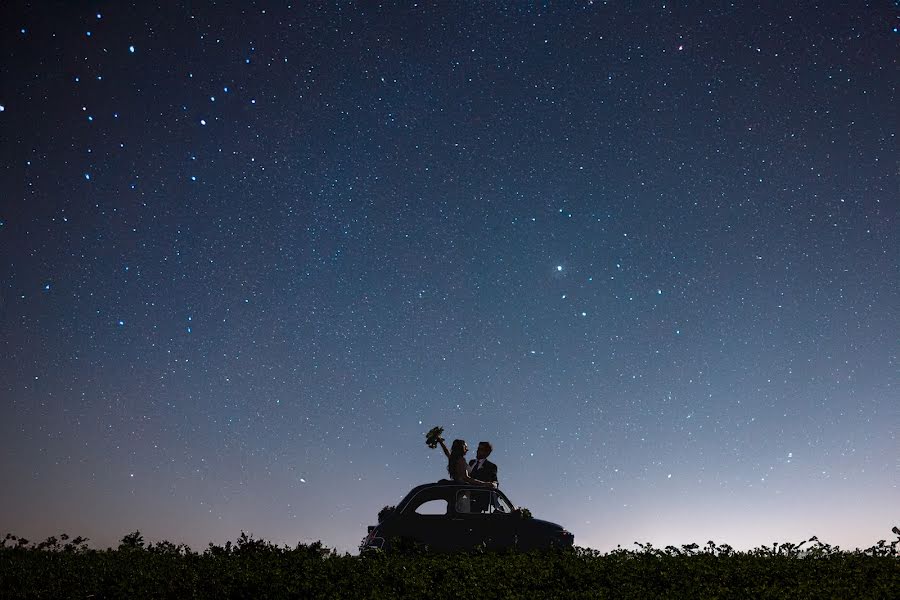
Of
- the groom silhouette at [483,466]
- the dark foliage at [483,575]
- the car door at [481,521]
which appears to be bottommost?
the dark foliage at [483,575]

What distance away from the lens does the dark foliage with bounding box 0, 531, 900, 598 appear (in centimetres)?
899

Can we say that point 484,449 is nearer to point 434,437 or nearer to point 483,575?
point 434,437

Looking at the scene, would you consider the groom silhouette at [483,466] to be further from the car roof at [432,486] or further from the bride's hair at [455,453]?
the car roof at [432,486]

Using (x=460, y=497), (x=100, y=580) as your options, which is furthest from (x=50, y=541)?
(x=460, y=497)

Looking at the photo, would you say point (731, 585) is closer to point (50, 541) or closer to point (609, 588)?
point (609, 588)

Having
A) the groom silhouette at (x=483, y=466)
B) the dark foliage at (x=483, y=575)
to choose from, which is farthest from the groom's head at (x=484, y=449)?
the dark foliage at (x=483, y=575)

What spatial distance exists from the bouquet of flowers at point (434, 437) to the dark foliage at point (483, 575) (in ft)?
9.61

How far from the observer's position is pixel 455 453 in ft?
46.7

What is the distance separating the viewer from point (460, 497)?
12805 mm

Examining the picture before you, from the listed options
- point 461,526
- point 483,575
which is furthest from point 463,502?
point 483,575

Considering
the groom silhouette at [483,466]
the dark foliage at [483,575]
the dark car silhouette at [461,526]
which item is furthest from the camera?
the groom silhouette at [483,466]

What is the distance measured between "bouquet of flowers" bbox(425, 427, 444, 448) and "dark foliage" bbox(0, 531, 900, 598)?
293 cm

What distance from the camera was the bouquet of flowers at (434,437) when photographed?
14.9 metres

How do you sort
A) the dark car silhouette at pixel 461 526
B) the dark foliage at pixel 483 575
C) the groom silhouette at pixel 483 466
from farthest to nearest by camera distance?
the groom silhouette at pixel 483 466, the dark car silhouette at pixel 461 526, the dark foliage at pixel 483 575
